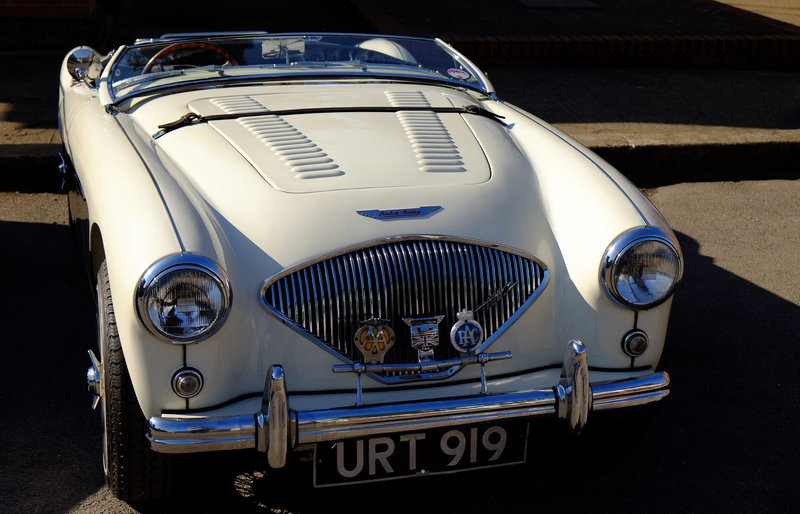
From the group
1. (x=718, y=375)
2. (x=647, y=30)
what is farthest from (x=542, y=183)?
(x=647, y=30)

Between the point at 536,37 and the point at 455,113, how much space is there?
482cm

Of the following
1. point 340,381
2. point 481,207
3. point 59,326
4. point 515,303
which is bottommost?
point 59,326

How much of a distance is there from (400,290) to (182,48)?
2.02m

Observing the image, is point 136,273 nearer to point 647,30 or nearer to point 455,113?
point 455,113

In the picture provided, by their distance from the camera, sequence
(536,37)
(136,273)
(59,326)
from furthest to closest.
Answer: (536,37)
(59,326)
(136,273)

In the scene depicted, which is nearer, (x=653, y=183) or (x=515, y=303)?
(x=515, y=303)

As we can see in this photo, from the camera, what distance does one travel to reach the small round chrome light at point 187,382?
229 cm

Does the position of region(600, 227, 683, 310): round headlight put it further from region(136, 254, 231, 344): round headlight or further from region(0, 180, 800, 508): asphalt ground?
region(136, 254, 231, 344): round headlight

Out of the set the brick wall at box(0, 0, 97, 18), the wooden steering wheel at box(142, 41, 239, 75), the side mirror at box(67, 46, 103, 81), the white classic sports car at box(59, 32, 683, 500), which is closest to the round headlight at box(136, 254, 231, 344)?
the white classic sports car at box(59, 32, 683, 500)

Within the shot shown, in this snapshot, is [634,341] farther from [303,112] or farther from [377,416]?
[303,112]

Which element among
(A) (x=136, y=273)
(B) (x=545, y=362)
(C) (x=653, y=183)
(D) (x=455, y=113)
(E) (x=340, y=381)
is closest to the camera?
(A) (x=136, y=273)

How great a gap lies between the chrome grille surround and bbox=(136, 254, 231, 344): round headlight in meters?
0.15

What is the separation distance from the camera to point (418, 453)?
2.44 m

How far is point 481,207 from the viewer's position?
268cm
